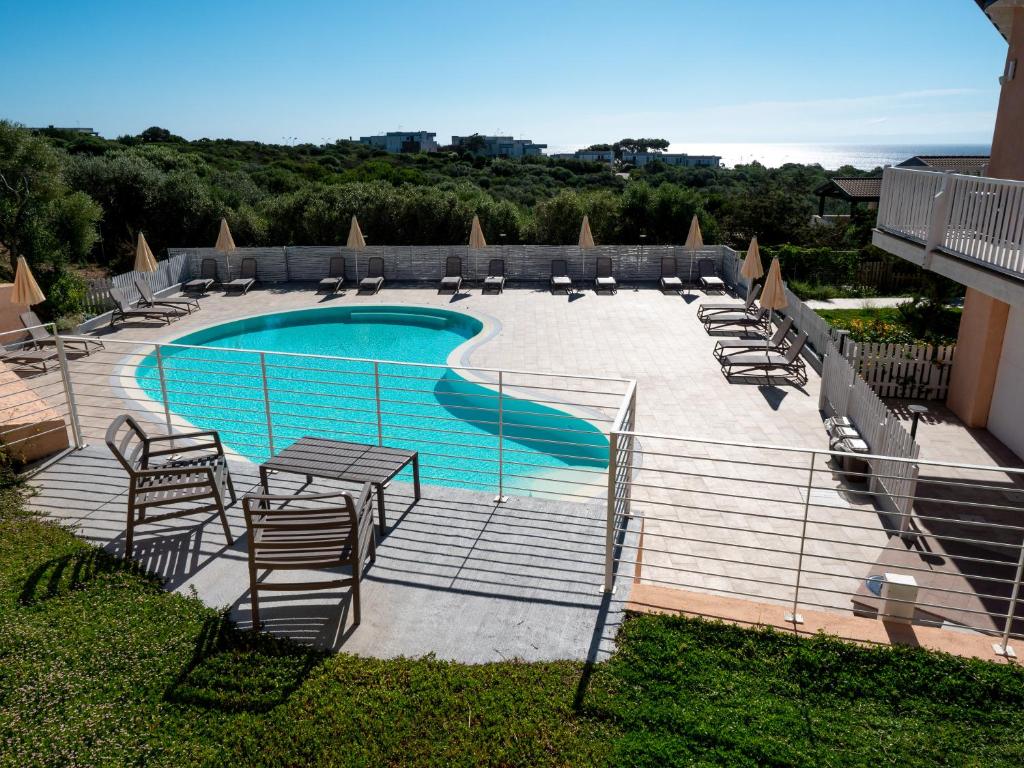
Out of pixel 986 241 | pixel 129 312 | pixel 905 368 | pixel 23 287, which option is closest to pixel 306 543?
pixel 986 241

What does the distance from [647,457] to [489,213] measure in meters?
16.3

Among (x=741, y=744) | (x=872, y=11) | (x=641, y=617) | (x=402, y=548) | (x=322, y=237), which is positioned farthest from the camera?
(x=322, y=237)

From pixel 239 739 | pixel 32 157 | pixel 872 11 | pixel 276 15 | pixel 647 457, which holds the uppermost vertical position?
pixel 276 15

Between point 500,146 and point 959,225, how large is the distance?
351 feet

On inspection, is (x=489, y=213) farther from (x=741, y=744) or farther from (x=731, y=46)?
(x=741, y=744)

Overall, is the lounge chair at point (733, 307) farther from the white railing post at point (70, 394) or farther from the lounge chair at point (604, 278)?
the white railing post at point (70, 394)

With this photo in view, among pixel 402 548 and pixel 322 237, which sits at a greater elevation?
pixel 322 237

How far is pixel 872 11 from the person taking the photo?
58.4 ft

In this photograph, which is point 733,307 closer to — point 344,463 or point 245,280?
point 344,463

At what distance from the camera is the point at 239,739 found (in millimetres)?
3744

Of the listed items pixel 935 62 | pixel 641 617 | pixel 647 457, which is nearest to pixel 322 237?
pixel 647 457

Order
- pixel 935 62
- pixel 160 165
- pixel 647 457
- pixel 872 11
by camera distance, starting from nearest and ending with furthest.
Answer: pixel 647 457, pixel 872 11, pixel 935 62, pixel 160 165

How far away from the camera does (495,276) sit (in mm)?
20562

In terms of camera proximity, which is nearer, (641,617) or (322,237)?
(641,617)
